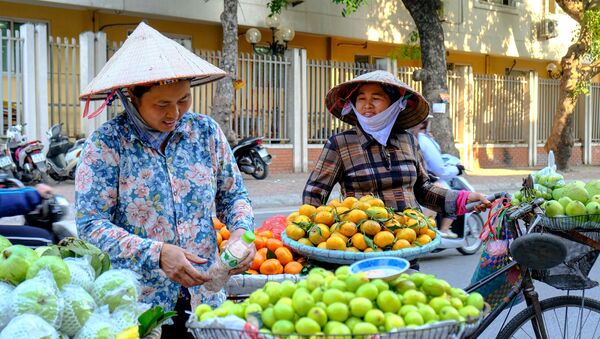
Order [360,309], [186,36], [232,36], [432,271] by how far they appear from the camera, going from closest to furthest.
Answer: [360,309] → [432,271] → [232,36] → [186,36]

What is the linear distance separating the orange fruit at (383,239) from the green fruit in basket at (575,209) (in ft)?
2.61

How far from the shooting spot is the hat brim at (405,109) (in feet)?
11.2

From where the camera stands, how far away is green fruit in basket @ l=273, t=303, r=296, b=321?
1621 millimetres

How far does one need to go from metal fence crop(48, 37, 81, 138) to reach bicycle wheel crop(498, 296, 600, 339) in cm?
1130

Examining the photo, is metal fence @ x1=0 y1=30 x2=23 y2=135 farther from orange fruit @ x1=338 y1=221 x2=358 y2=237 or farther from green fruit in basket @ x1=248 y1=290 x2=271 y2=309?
green fruit in basket @ x1=248 y1=290 x2=271 y2=309

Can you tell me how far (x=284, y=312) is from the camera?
1.62 m

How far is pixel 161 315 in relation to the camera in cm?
197

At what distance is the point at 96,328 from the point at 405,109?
2217 millimetres

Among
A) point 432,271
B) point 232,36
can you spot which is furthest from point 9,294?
point 232,36

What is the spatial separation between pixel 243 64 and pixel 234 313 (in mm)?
13426

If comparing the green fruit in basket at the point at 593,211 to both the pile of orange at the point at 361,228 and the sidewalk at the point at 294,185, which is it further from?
the sidewalk at the point at 294,185

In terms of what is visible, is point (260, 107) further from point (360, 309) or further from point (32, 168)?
A: point (360, 309)

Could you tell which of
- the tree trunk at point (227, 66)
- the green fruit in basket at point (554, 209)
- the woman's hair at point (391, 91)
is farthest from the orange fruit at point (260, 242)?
the tree trunk at point (227, 66)

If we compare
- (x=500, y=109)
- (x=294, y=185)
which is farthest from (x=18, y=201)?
(x=500, y=109)
